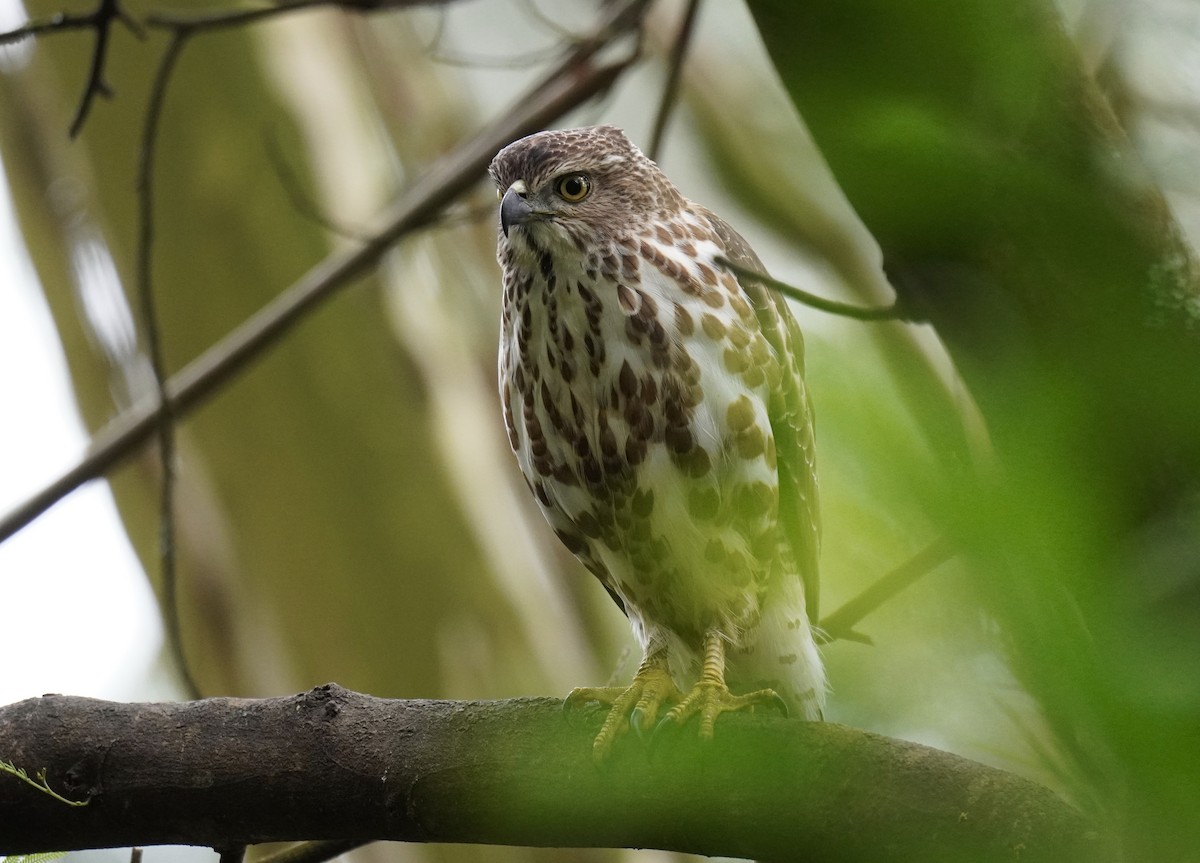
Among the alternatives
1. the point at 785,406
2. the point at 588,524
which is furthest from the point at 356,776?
the point at 785,406

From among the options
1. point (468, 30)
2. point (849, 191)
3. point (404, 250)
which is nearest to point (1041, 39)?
point (849, 191)

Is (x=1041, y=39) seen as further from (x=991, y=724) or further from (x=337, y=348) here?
(x=337, y=348)

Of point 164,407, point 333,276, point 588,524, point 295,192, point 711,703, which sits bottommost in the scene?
point 711,703

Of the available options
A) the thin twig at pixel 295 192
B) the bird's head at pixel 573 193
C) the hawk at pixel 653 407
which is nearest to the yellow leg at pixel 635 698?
the hawk at pixel 653 407

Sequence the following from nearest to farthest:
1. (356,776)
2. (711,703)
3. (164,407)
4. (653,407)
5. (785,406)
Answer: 1. (356,776)
2. (711,703)
3. (653,407)
4. (785,406)
5. (164,407)

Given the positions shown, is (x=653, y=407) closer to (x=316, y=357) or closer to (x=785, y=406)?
(x=785, y=406)

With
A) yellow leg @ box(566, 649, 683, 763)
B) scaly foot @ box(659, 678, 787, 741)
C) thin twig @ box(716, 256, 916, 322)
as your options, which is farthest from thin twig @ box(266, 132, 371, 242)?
thin twig @ box(716, 256, 916, 322)
